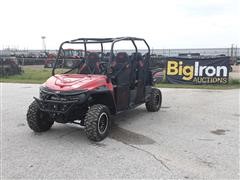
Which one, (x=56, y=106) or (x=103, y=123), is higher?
(x=56, y=106)

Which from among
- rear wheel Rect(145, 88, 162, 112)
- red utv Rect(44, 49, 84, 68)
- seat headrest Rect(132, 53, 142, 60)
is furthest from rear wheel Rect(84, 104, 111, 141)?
rear wheel Rect(145, 88, 162, 112)

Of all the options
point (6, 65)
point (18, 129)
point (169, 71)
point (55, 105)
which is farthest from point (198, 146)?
point (6, 65)

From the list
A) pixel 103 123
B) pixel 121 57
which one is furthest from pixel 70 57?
pixel 103 123

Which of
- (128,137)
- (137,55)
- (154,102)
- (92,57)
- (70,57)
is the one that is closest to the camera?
(128,137)

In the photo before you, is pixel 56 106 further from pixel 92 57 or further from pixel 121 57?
pixel 121 57

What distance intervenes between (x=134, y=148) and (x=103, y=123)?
0.85m

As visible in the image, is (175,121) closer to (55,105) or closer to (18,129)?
(55,105)

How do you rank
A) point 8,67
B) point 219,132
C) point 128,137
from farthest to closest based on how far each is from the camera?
point 8,67 < point 219,132 < point 128,137

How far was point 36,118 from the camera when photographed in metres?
6.06

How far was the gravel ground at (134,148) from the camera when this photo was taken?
4199 millimetres

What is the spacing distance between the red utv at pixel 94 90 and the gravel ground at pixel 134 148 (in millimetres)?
335

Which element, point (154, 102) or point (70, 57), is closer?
point (70, 57)

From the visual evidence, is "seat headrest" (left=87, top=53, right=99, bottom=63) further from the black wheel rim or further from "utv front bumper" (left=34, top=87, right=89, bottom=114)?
the black wheel rim

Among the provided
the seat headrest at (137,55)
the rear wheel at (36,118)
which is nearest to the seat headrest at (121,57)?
the seat headrest at (137,55)
